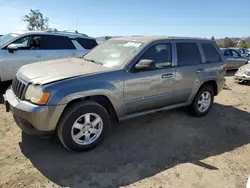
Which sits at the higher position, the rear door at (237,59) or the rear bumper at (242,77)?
the rear door at (237,59)

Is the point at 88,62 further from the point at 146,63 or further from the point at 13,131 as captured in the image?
the point at 13,131

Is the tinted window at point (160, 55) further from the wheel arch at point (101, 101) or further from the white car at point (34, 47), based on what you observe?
the white car at point (34, 47)

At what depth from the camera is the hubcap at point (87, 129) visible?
3.38 meters

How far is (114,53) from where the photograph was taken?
13.7ft

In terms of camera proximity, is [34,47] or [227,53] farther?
[227,53]

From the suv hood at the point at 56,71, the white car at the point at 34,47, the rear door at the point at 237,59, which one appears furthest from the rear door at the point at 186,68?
the rear door at the point at 237,59

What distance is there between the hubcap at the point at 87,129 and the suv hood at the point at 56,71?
2.15 ft

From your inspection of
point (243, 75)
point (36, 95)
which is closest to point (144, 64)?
point (36, 95)

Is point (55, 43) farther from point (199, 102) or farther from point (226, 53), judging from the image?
point (226, 53)

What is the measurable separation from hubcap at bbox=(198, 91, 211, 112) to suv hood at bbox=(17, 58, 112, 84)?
8.35 feet

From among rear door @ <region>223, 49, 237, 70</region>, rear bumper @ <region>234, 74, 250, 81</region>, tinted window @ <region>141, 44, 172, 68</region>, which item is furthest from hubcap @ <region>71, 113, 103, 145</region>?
Result: rear door @ <region>223, 49, 237, 70</region>

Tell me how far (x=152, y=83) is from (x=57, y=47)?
4170mm

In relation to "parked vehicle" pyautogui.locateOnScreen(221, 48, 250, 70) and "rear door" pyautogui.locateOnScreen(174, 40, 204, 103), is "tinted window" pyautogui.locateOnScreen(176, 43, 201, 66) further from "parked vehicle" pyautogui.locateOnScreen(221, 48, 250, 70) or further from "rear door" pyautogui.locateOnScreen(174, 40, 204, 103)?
"parked vehicle" pyautogui.locateOnScreen(221, 48, 250, 70)

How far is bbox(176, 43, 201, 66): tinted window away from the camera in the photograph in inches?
179
